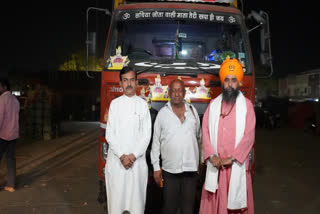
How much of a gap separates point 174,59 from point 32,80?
36.9 m

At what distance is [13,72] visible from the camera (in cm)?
4894

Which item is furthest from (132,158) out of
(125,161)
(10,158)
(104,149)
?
(10,158)

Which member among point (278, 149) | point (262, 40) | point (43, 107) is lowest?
point (278, 149)

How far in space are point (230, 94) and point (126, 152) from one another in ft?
4.20

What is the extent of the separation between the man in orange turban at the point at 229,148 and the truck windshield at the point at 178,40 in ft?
4.14

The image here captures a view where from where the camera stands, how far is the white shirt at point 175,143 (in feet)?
12.2

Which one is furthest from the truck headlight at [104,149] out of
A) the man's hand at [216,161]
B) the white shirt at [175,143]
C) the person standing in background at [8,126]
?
the person standing in background at [8,126]

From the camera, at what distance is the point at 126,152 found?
3.60m

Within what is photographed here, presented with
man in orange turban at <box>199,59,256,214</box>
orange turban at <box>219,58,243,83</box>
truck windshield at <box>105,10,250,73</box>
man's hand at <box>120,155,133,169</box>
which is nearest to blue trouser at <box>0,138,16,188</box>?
truck windshield at <box>105,10,250,73</box>

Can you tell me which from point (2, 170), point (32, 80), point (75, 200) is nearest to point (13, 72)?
point (32, 80)

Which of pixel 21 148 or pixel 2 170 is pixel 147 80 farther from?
pixel 21 148

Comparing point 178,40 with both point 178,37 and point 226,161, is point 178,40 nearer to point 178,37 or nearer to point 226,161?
point 178,37

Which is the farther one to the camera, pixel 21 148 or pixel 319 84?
pixel 319 84

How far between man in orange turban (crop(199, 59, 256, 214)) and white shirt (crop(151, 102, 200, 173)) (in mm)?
186
